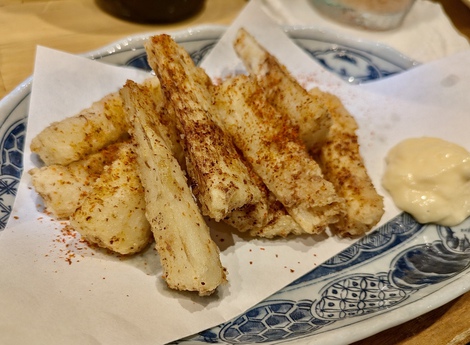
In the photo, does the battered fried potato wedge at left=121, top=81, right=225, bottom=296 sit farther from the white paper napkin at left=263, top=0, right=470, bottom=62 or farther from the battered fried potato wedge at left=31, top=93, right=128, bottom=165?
the white paper napkin at left=263, top=0, right=470, bottom=62

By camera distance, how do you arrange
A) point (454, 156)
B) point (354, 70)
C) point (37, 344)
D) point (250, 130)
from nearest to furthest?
point (37, 344)
point (250, 130)
point (454, 156)
point (354, 70)

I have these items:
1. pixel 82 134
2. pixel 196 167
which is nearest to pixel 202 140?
pixel 196 167

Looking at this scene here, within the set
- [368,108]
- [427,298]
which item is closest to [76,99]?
[368,108]

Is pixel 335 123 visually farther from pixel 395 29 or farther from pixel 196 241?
pixel 395 29

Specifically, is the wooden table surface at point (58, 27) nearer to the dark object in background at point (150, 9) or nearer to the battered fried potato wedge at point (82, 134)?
the dark object in background at point (150, 9)

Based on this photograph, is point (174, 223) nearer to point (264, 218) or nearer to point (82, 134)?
point (264, 218)

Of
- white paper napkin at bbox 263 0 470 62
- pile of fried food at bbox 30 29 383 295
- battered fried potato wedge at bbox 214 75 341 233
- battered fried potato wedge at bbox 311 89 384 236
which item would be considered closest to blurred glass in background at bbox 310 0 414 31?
white paper napkin at bbox 263 0 470 62
